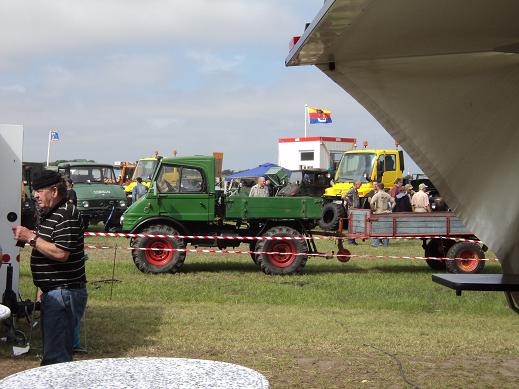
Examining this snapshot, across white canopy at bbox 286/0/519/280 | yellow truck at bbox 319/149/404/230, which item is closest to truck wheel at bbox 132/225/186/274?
white canopy at bbox 286/0/519/280

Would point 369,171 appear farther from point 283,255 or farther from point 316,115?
point 316,115

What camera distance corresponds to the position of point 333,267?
46.1 feet

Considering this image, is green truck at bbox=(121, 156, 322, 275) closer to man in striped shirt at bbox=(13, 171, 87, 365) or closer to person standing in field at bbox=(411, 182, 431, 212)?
person standing in field at bbox=(411, 182, 431, 212)

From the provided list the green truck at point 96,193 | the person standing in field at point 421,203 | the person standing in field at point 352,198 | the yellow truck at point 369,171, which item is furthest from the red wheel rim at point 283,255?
the yellow truck at point 369,171

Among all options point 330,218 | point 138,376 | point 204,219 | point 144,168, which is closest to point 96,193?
point 144,168

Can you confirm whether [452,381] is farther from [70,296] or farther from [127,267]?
[127,267]

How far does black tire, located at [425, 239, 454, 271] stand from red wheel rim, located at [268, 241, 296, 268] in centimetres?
298

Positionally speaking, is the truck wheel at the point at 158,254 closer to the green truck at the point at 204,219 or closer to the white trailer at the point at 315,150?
the green truck at the point at 204,219

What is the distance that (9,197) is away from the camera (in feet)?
24.1

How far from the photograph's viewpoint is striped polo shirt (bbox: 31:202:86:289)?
16.7ft

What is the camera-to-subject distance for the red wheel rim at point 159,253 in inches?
499

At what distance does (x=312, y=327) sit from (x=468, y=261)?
6.11 meters

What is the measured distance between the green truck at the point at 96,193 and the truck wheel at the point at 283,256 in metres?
7.67

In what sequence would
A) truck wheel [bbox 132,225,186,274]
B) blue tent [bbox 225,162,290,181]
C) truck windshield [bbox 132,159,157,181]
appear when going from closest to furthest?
truck wheel [bbox 132,225,186,274]
truck windshield [bbox 132,159,157,181]
blue tent [bbox 225,162,290,181]
